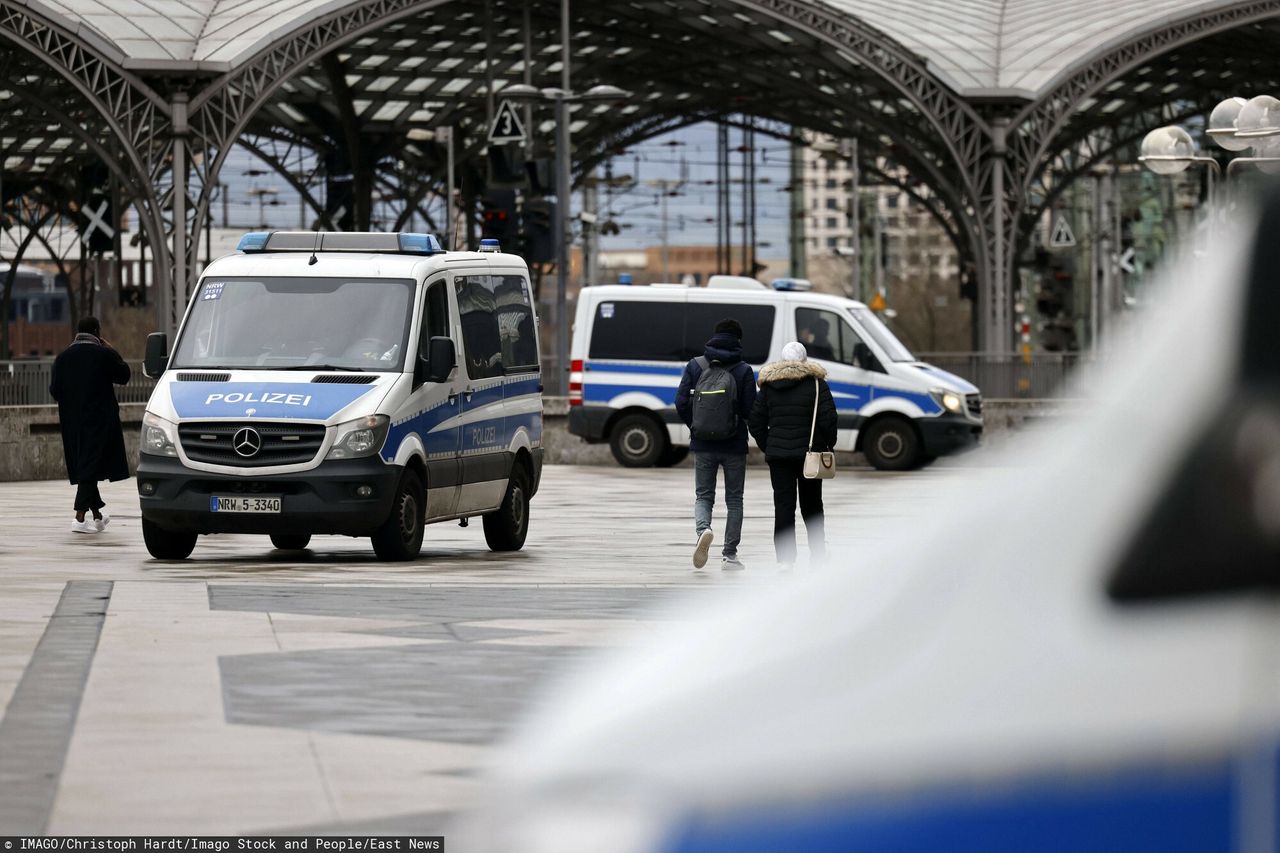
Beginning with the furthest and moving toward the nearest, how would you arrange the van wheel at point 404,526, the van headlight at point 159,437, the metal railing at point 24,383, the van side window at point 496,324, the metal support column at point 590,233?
the metal support column at point 590,233, the metal railing at point 24,383, the van side window at point 496,324, the van wheel at point 404,526, the van headlight at point 159,437

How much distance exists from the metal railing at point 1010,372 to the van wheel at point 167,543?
21467 mm

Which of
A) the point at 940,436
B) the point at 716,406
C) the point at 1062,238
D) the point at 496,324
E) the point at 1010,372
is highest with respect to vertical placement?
the point at 1062,238

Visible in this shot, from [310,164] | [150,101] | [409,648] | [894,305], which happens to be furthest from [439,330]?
[894,305]

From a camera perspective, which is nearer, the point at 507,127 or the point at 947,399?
the point at 947,399

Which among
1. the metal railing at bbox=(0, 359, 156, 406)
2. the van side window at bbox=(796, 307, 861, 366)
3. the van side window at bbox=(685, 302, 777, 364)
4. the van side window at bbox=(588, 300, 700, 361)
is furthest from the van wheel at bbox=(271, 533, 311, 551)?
the van side window at bbox=(588, 300, 700, 361)

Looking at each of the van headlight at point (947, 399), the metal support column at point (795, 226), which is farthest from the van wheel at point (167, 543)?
the metal support column at point (795, 226)

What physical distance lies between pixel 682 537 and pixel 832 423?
401 centimetres

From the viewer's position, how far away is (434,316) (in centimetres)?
1656

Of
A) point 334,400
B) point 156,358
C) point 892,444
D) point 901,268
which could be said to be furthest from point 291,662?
point 901,268

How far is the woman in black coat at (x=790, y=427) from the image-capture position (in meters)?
15.1

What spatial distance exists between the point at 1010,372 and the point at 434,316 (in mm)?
21276

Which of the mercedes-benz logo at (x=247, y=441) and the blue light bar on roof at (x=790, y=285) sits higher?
the blue light bar on roof at (x=790, y=285)

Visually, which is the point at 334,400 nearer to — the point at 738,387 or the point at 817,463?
the point at 738,387

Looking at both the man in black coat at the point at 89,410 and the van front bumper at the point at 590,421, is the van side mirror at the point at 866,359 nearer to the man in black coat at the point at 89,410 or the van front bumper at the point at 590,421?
the van front bumper at the point at 590,421
